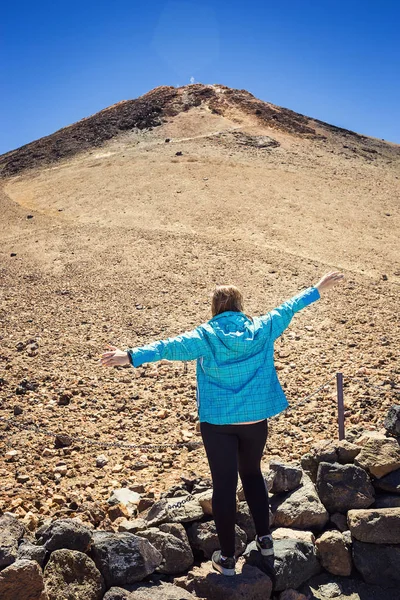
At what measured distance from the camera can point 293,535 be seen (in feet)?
12.6

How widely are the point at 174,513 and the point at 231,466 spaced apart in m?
1.05

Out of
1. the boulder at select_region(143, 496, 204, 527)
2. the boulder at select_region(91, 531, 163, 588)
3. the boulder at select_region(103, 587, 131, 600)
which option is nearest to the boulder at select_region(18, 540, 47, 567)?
the boulder at select_region(91, 531, 163, 588)

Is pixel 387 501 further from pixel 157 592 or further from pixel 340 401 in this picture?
pixel 157 592

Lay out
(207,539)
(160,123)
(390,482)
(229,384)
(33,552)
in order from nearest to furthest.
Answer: (229,384)
(33,552)
(207,539)
(390,482)
(160,123)

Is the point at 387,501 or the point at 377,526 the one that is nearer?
the point at 377,526

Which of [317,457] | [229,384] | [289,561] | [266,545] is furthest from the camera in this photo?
[317,457]

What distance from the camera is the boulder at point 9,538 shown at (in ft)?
9.88

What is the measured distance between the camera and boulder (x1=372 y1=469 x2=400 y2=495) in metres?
4.05

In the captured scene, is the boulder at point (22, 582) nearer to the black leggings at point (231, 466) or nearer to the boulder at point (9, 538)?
the boulder at point (9, 538)

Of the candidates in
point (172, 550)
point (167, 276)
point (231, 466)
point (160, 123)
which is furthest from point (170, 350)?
point (160, 123)

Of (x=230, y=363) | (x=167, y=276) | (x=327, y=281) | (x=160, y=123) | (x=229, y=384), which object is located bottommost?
(x=229, y=384)

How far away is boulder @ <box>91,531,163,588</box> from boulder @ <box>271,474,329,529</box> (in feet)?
3.49

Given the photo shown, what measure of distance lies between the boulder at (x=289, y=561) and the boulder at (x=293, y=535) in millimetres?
90

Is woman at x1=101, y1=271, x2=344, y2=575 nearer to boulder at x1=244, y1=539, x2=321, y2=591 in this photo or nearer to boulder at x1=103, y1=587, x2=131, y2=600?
boulder at x1=244, y1=539, x2=321, y2=591
